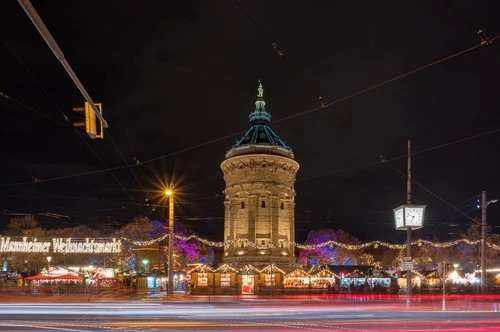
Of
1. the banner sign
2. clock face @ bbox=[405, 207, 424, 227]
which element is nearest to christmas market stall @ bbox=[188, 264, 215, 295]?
the banner sign

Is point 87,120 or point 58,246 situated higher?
point 87,120

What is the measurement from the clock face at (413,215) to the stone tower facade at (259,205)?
46941 mm

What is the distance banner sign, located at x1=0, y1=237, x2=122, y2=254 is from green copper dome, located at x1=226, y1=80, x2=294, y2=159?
37327 mm

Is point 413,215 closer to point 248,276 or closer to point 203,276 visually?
point 203,276

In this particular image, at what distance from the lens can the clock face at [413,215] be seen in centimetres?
2922

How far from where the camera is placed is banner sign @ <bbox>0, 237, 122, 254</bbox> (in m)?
44.8

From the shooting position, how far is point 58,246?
1801 inches

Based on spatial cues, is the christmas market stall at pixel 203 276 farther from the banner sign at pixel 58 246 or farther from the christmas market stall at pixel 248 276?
the banner sign at pixel 58 246

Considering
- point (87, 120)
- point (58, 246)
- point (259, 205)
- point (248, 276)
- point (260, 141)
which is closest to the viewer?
point (87, 120)

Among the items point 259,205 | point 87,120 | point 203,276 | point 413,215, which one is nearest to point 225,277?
point 203,276

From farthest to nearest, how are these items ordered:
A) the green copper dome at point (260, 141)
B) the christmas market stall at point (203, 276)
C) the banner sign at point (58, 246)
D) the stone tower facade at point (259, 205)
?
the green copper dome at point (260, 141)
the stone tower facade at point (259, 205)
the christmas market stall at point (203, 276)
the banner sign at point (58, 246)

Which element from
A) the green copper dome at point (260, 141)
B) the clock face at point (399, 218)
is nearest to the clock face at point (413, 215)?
the clock face at point (399, 218)

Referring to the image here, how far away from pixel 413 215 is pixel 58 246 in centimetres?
3043

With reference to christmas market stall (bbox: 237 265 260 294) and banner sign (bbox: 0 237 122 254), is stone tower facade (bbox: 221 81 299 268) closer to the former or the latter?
christmas market stall (bbox: 237 265 260 294)
